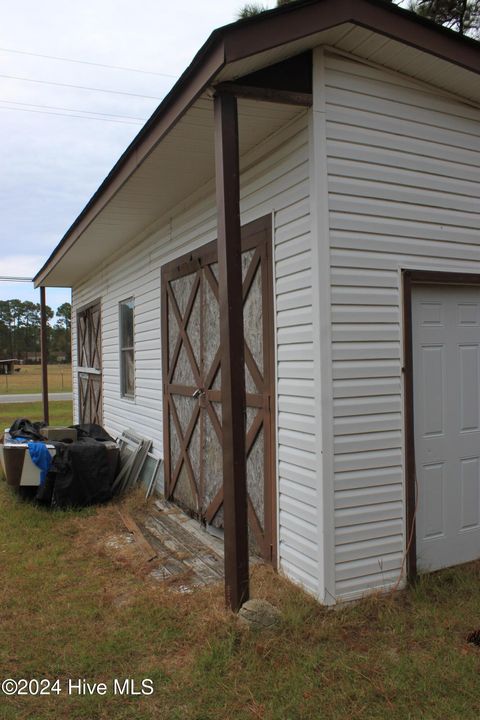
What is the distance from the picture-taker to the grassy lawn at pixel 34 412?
15.9 metres

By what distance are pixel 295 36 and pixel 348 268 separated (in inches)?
52.1

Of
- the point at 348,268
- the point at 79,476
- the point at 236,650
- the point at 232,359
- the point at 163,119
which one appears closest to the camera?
the point at 236,650

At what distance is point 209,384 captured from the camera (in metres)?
5.25

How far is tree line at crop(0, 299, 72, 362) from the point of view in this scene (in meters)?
66.8

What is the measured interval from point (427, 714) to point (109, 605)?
203 centimetres

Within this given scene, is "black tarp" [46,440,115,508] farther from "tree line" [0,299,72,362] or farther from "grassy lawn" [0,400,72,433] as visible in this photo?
"tree line" [0,299,72,362]

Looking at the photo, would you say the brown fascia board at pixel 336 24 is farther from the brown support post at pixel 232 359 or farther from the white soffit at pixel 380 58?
the brown support post at pixel 232 359

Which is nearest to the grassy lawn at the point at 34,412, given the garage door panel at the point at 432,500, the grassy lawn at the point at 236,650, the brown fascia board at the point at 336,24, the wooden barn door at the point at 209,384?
the wooden barn door at the point at 209,384

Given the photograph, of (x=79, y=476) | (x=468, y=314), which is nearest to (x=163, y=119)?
(x=468, y=314)

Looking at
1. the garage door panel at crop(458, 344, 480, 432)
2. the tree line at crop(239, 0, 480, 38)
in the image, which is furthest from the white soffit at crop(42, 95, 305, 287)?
the tree line at crop(239, 0, 480, 38)

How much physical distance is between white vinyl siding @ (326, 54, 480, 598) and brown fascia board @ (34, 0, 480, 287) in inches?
13.2

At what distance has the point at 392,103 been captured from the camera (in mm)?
3803

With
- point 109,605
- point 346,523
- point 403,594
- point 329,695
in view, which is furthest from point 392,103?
point 109,605

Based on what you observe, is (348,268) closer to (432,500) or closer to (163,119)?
(163,119)
